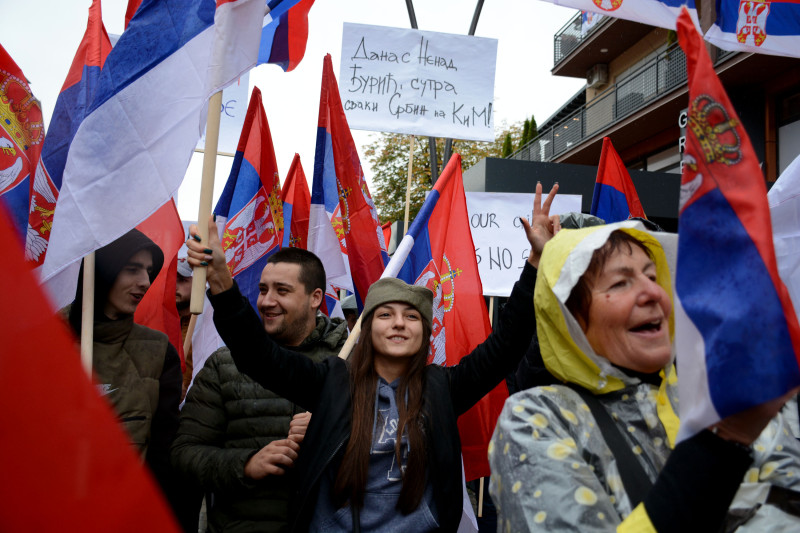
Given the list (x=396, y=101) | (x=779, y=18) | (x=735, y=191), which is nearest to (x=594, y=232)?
(x=735, y=191)

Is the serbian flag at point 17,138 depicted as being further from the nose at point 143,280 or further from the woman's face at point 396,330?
the woman's face at point 396,330

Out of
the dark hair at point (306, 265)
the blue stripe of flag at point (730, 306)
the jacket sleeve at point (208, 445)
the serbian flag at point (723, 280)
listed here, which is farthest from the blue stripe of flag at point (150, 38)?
the blue stripe of flag at point (730, 306)

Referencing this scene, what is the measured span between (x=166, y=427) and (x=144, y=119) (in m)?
1.29

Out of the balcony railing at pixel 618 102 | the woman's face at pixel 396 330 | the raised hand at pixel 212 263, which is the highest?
the balcony railing at pixel 618 102

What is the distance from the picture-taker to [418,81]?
4.67 m

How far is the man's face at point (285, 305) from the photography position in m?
2.70

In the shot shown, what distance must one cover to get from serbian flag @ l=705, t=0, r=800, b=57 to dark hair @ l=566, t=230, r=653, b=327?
2654mm

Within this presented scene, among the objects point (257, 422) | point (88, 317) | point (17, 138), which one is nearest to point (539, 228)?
point (257, 422)

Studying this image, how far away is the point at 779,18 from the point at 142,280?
12.4ft

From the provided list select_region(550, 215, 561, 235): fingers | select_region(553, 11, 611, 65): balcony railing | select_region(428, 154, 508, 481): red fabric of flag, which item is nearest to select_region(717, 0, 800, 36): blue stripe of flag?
select_region(428, 154, 508, 481): red fabric of flag

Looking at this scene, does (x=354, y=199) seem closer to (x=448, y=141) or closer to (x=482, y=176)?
(x=448, y=141)

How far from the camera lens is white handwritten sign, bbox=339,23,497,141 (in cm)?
462

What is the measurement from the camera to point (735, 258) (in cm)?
110

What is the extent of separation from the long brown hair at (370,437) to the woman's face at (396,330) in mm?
66
